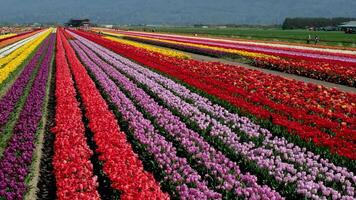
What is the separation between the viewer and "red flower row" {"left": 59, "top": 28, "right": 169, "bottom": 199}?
7.38 meters

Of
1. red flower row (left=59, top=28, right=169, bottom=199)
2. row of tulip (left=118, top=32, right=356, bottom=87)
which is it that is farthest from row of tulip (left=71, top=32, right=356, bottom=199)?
row of tulip (left=118, top=32, right=356, bottom=87)

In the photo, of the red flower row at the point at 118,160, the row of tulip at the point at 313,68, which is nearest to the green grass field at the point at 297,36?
the row of tulip at the point at 313,68

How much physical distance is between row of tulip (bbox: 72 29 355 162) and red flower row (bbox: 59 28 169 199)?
377 centimetres

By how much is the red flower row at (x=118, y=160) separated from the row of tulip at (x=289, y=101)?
3.77 metres

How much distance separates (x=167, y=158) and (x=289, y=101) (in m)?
6.84

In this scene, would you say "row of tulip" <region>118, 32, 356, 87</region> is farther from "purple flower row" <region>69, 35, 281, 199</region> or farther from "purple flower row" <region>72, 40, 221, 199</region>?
"purple flower row" <region>72, 40, 221, 199</region>

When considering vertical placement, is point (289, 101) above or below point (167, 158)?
below

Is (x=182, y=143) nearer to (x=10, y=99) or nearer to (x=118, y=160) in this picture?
(x=118, y=160)

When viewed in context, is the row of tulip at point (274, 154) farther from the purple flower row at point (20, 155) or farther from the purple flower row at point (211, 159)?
the purple flower row at point (20, 155)

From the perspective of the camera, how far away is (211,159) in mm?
9023

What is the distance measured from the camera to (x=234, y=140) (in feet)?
33.9

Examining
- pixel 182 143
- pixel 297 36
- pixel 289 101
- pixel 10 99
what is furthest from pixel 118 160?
pixel 297 36

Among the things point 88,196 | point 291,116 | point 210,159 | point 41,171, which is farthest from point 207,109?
point 88,196

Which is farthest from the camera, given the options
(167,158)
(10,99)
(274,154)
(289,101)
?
(10,99)
